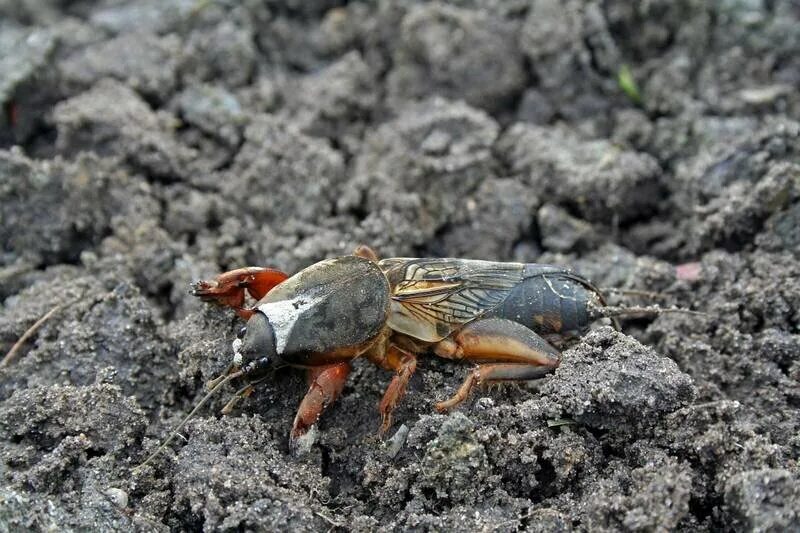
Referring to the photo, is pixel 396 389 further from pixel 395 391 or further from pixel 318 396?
pixel 318 396

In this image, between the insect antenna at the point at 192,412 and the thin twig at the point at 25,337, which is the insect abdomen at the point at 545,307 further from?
the thin twig at the point at 25,337

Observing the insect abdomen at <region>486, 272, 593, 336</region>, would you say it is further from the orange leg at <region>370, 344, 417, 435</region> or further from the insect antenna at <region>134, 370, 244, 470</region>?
the insect antenna at <region>134, 370, 244, 470</region>

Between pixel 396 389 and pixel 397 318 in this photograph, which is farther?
pixel 397 318

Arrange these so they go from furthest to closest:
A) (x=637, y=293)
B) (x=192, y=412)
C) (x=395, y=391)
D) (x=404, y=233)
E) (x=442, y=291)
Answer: (x=404, y=233)
(x=637, y=293)
(x=442, y=291)
(x=395, y=391)
(x=192, y=412)

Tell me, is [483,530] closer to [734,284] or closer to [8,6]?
[734,284]

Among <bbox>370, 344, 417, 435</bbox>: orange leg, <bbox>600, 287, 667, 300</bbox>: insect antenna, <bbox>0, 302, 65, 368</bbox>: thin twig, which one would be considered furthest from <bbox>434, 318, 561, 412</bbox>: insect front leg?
<bbox>0, 302, 65, 368</bbox>: thin twig

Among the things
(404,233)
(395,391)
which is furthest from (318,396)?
(404,233)

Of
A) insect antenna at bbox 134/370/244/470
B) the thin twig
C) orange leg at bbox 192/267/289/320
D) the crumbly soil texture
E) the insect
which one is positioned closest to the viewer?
the crumbly soil texture
